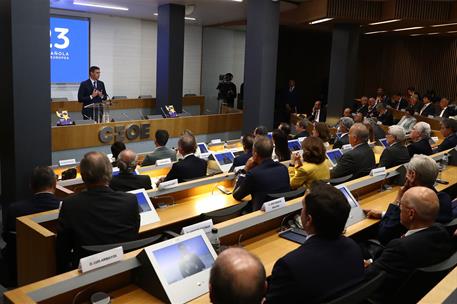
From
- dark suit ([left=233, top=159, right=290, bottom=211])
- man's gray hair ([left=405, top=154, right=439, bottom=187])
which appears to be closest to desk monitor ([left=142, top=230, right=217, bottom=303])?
dark suit ([left=233, top=159, right=290, bottom=211])

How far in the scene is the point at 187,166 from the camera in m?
4.70

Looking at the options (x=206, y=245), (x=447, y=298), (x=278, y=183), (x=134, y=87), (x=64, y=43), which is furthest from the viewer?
(x=134, y=87)

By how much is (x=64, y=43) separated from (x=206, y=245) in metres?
10.7

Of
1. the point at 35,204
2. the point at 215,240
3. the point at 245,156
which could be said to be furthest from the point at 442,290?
the point at 245,156

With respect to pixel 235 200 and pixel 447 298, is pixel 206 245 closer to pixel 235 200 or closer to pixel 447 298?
pixel 447 298

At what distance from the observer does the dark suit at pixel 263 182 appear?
12.7 ft

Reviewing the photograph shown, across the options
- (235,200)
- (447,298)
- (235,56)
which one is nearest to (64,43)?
(235,56)

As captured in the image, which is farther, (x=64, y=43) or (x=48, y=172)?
(x=64, y=43)

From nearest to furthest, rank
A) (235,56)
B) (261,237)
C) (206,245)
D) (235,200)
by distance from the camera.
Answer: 1. (206,245)
2. (261,237)
3. (235,200)
4. (235,56)

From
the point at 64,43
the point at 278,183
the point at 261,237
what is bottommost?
the point at 261,237

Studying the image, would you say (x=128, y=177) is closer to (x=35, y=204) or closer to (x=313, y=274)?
(x=35, y=204)

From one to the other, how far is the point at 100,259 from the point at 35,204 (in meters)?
1.49

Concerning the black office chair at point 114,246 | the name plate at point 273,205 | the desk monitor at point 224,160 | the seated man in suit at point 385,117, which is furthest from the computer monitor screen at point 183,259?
the seated man in suit at point 385,117

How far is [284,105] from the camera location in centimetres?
1430
